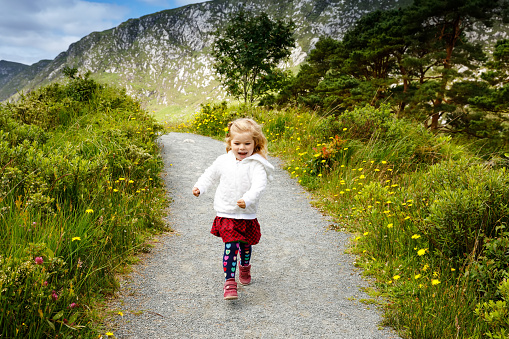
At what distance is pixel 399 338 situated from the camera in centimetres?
268

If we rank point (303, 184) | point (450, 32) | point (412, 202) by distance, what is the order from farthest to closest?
point (450, 32)
point (303, 184)
point (412, 202)

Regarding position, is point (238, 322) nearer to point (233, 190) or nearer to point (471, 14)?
point (233, 190)

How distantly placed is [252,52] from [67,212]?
14891mm

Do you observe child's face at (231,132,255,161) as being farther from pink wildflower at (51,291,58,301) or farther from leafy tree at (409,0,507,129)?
leafy tree at (409,0,507,129)

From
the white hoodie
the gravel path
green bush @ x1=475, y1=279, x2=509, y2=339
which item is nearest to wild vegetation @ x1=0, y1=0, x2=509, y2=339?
green bush @ x1=475, y1=279, x2=509, y2=339

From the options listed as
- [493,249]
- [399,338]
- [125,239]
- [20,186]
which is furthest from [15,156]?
[493,249]

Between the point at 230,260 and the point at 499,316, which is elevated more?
the point at 499,316

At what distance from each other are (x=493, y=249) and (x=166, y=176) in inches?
243

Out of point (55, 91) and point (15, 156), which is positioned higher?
point (55, 91)

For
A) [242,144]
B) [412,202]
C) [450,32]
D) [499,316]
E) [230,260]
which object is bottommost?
[230,260]

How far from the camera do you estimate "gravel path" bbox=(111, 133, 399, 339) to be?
2.78 meters

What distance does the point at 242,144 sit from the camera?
3311 millimetres

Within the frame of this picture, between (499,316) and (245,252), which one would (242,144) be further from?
(499,316)

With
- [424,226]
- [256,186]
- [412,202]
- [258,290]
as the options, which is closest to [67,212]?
[256,186]
